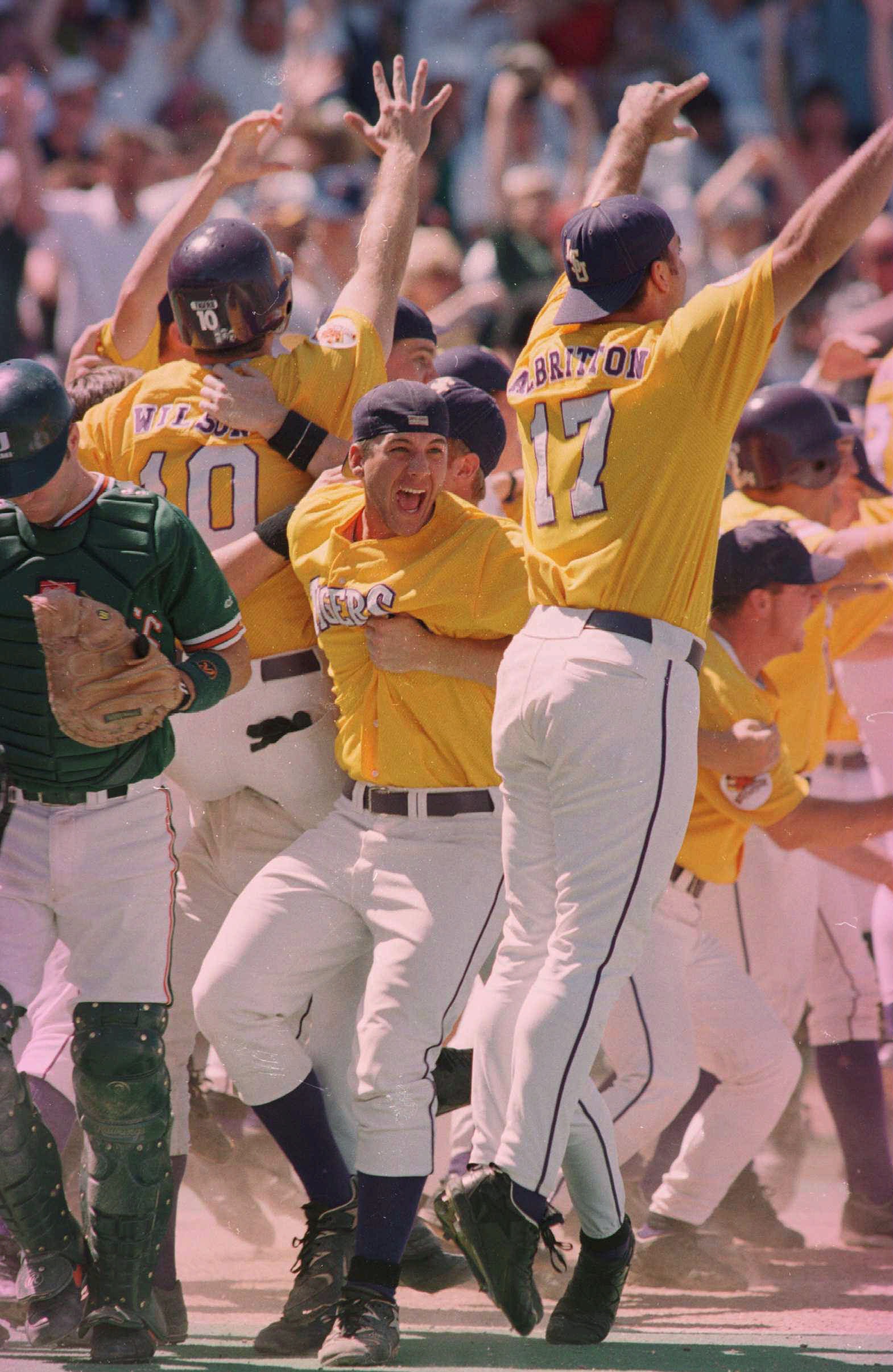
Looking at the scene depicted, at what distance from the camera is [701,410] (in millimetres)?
3504

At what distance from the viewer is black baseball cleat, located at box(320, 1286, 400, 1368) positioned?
136 inches

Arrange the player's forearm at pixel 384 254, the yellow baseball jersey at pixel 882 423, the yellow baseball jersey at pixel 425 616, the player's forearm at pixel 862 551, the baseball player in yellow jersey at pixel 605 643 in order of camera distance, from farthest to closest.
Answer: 1. the yellow baseball jersey at pixel 882 423
2. the player's forearm at pixel 862 551
3. the player's forearm at pixel 384 254
4. the yellow baseball jersey at pixel 425 616
5. the baseball player in yellow jersey at pixel 605 643

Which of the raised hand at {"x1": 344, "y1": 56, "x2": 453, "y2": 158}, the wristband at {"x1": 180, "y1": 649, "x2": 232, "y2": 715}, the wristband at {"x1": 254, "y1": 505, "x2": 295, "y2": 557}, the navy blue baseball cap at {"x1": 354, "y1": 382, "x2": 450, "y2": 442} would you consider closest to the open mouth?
the navy blue baseball cap at {"x1": 354, "y1": 382, "x2": 450, "y2": 442}

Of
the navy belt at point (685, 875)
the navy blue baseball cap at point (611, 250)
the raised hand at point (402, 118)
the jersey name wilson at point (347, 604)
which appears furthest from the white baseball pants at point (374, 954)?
the raised hand at point (402, 118)

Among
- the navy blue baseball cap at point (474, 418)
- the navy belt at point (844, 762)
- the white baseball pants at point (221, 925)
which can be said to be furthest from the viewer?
the navy belt at point (844, 762)

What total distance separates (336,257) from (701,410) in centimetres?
299

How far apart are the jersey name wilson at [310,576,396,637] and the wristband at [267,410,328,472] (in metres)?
0.43

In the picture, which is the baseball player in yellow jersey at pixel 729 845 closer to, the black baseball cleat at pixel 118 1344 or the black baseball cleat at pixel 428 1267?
the black baseball cleat at pixel 428 1267

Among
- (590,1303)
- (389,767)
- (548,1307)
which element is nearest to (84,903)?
(389,767)

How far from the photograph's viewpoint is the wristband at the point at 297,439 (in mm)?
4152

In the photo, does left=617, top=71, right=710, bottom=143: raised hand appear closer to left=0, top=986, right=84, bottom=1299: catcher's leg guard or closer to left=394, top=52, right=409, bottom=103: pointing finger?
left=394, top=52, right=409, bottom=103: pointing finger

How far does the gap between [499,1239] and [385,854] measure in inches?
33.8

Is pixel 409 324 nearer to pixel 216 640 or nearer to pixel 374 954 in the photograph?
pixel 216 640

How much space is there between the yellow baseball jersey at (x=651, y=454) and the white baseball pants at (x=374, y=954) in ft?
2.08
